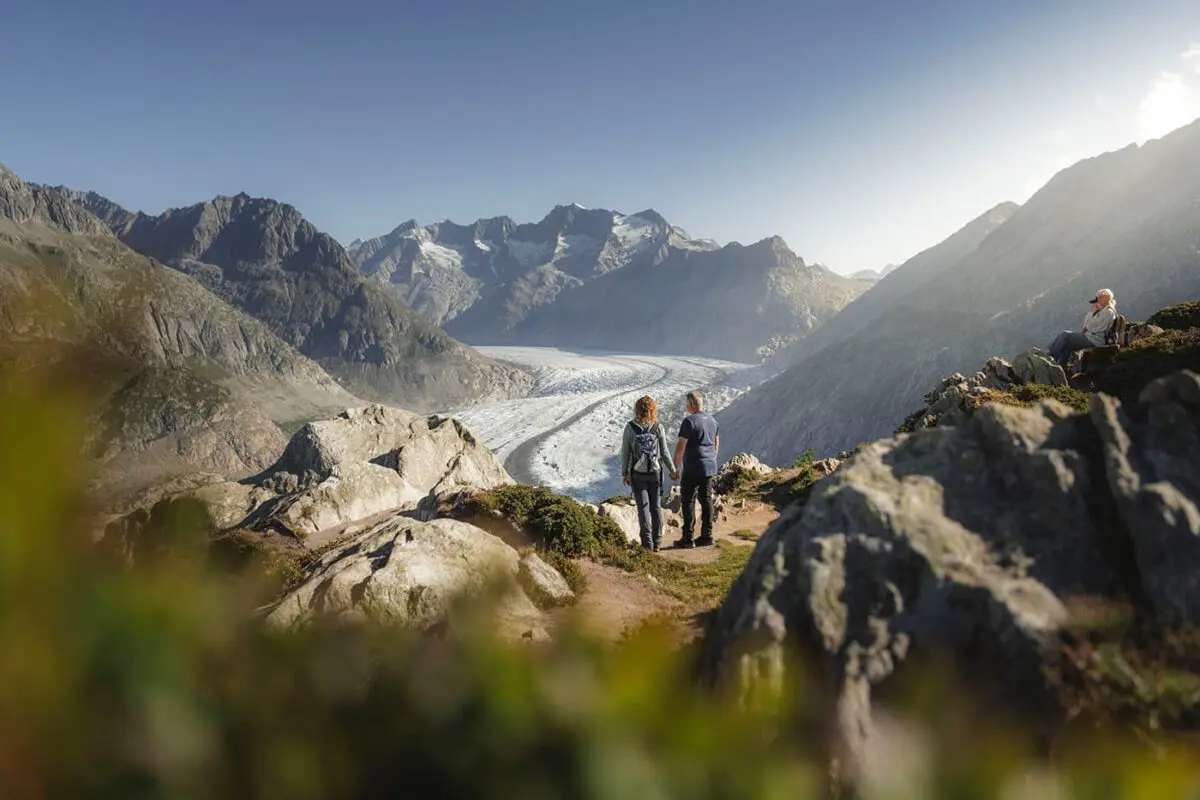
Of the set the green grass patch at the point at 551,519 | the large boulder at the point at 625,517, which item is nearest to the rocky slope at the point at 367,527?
the green grass patch at the point at 551,519

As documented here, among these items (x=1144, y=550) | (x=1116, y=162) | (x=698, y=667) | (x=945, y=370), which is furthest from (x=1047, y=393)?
(x=1116, y=162)

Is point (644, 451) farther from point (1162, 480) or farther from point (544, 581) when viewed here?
point (1162, 480)

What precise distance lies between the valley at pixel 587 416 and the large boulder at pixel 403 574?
2827 inches

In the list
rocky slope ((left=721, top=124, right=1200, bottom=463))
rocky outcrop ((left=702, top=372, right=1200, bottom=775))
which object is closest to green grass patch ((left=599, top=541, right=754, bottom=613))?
rocky outcrop ((left=702, top=372, right=1200, bottom=775))

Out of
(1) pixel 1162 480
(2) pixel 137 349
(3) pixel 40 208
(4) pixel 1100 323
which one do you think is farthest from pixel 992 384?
(3) pixel 40 208

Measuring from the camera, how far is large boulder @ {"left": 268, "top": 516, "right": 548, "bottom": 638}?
8.07m

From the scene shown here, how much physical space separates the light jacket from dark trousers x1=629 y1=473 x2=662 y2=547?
47.9 feet

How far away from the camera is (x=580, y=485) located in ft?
293

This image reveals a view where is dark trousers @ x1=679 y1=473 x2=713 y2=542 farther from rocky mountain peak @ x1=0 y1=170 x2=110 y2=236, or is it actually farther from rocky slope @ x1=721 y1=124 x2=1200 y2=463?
rocky mountain peak @ x1=0 y1=170 x2=110 y2=236

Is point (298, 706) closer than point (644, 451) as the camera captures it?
Yes

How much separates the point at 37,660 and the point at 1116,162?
154 meters

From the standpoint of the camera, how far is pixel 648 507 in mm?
15312

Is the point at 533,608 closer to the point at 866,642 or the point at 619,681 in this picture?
the point at 866,642

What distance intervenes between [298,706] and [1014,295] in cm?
13420
